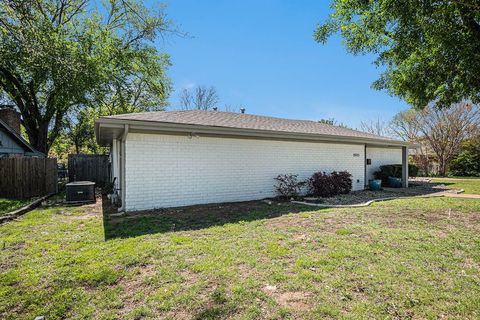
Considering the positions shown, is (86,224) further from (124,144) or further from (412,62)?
(412,62)

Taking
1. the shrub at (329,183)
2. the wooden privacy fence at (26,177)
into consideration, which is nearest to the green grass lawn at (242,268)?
the shrub at (329,183)

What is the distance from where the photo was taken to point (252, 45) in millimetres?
13977

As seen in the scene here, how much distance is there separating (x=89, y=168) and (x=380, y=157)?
1719cm

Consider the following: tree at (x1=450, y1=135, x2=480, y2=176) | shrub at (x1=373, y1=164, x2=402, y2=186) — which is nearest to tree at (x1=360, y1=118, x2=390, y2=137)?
tree at (x1=450, y1=135, x2=480, y2=176)

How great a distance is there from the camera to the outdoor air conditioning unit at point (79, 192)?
30.8 ft

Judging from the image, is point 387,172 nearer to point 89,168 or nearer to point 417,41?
point 417,41

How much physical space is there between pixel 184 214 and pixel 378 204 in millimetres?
6236

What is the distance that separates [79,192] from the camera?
955 cm

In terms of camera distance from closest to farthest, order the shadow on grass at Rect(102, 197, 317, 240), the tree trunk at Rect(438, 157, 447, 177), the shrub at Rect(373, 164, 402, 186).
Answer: the shadow on grass at Rect(102, 197, 317, 240) → the shrub at Rect(373, 164, 402, 186) → the tree trunk at Rect(438, 157, 447, 177)

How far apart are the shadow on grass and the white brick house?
1.83 ft

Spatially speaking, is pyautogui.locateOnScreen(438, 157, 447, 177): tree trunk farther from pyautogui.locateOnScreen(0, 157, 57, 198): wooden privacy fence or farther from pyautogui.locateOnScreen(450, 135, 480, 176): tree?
pyautogui.locateOnScreen(0, 157, 57, 198): wooden privacy fence

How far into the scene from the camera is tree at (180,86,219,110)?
34938 mm

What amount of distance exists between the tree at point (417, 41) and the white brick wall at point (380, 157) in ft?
21.3

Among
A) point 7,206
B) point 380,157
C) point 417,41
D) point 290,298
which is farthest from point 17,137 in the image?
point 380,157
